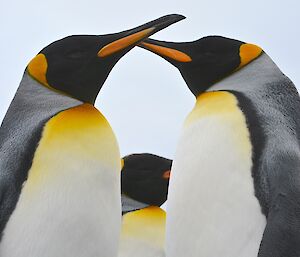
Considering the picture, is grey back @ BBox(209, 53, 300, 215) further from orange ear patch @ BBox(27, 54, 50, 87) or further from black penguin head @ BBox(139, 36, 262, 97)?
orange ear patch @ BBox(27, 54, 50, 87)

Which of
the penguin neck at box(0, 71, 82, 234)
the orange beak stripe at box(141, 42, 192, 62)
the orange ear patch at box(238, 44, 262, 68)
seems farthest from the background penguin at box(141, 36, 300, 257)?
the penguin neck at box(0, 71, 82, 234)

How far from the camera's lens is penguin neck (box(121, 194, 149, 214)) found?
845cm

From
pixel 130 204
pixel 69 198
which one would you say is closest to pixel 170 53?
pixel 69 198

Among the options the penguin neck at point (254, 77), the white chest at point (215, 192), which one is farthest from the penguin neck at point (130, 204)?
the white chest at point (215, 192)

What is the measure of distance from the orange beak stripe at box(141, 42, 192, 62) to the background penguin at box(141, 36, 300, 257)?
352 mm

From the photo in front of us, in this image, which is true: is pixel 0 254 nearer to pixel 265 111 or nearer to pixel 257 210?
pixel 257 210

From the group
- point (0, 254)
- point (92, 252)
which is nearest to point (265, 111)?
Answer: point (92, 252)

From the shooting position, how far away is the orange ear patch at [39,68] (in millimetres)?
5711

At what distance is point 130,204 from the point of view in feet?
27.9

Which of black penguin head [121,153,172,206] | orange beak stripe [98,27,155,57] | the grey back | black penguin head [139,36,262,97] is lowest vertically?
black penguin head [121,153,172,206]

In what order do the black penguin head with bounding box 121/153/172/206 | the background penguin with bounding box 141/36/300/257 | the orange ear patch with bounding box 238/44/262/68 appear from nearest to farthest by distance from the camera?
the background penguin with bounding box 141/36/300/257, the orange ear patch with bounding box 238/44/262/68, the black penguin head with bounding box 121/153/172/206

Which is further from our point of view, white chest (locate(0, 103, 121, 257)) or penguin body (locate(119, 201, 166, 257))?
penguin body (locate(119, 201, 166, 257))

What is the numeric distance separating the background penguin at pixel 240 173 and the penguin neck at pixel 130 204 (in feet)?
9.20

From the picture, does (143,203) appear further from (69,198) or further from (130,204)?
(69,198)
